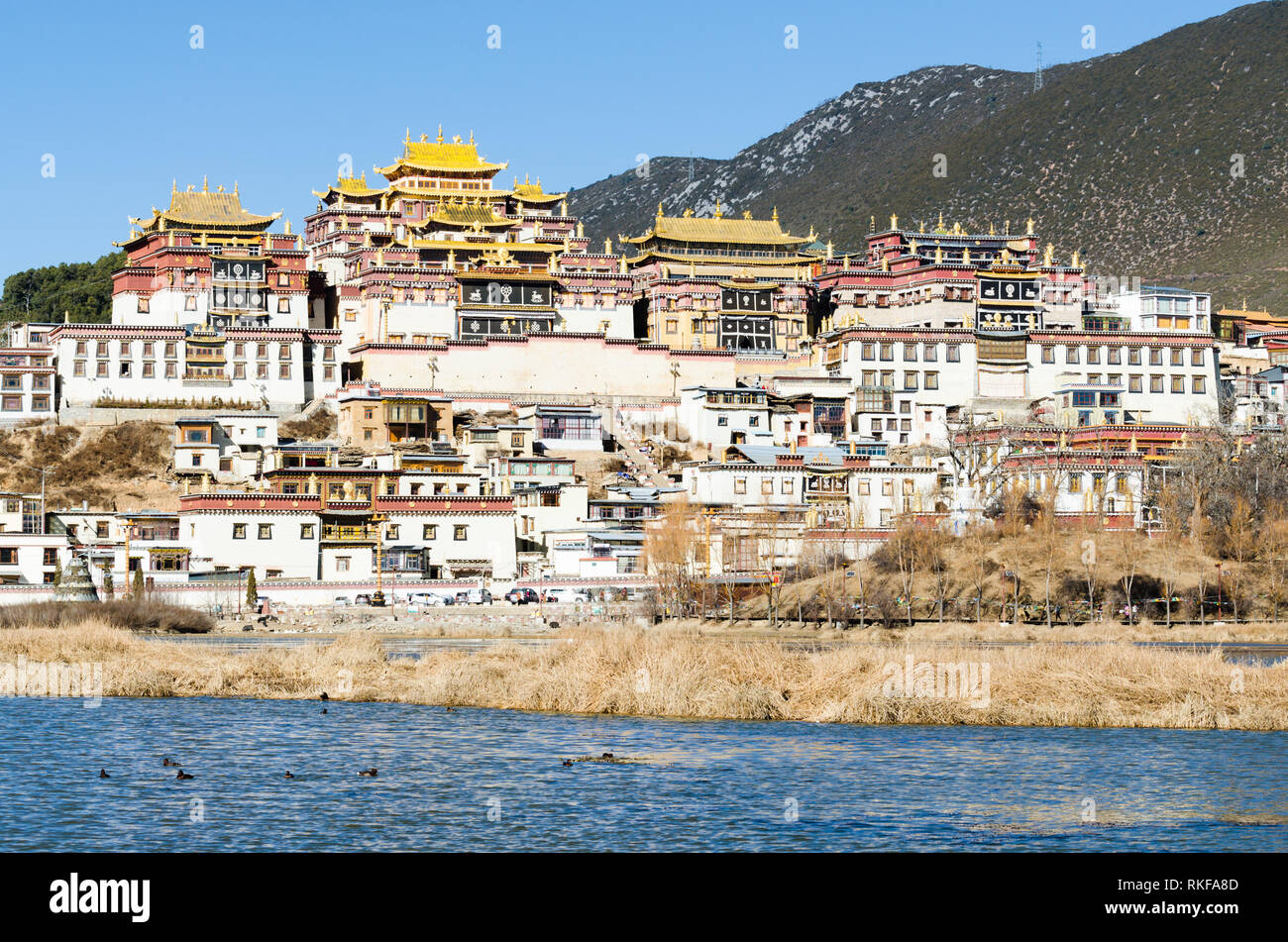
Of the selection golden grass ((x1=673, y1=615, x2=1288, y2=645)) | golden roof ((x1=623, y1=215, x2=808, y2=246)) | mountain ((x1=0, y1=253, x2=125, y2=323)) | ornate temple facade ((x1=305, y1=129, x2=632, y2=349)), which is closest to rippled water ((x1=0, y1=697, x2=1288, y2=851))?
golden grass ((x1=673, y1=615, x2=1288, y2=645))

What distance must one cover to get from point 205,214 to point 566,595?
50.9 m

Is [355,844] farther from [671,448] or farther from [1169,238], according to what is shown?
[1169,238]

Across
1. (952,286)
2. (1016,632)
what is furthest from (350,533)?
(952,286)

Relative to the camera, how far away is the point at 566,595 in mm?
83125

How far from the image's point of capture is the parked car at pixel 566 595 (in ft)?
271

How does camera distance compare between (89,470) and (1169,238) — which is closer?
(89,470)

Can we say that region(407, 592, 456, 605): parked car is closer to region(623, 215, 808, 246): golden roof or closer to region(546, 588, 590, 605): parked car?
region(546, 588, 590, 605): parked car

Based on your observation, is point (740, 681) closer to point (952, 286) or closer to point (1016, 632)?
point (1016, 632)

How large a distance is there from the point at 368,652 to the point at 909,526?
38269 mm

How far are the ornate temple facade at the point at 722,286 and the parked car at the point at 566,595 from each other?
37.2m

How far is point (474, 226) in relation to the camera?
122 m

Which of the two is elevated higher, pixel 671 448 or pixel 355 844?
pixel 671 448

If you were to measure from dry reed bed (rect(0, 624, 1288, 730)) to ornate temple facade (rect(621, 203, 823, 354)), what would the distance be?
7204 centimetres
